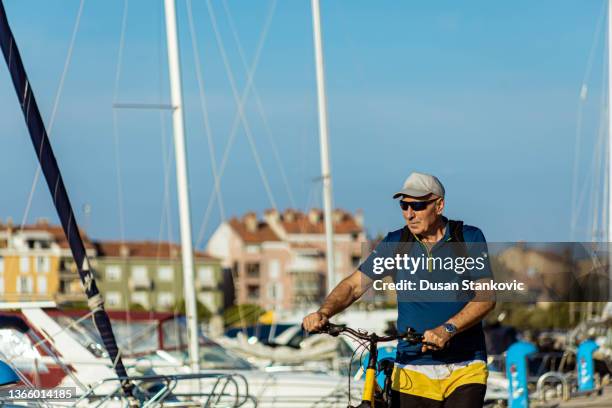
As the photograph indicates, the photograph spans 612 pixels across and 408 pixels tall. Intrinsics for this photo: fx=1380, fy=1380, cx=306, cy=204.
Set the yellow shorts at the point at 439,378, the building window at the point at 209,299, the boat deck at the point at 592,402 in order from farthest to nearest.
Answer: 1. the building window at the point at 209,299
2. the boat deck at the point at 592,402
3. the yellow shorts at the point at 439,378

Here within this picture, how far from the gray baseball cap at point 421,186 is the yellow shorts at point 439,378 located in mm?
939

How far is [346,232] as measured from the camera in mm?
133375

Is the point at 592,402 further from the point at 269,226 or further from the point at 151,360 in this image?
the point at 269,226

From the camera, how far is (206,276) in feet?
452

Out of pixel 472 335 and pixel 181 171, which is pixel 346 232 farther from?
pixel 472 335

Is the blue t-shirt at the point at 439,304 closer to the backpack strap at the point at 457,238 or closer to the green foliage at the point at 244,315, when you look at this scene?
the backpack strap at the point at 457,238

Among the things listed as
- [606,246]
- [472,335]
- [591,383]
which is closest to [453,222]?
[472,335]

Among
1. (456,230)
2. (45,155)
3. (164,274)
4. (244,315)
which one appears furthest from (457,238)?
(164,274)

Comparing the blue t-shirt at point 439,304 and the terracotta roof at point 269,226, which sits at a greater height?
the terracotta roof at point 269,226

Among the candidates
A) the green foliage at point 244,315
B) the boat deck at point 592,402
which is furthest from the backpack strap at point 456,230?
the green foliage at point 244,315

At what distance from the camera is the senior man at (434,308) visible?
7406 mm

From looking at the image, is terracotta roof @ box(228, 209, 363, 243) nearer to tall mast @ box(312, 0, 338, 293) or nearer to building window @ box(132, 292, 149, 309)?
building window @ box(132, 292, 149, 309)

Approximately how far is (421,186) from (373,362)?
985mm

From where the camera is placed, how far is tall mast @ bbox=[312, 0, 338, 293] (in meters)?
27.8
